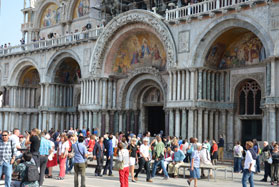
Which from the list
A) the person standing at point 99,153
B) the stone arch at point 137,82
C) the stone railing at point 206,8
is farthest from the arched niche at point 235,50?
the person standing at point 99,153

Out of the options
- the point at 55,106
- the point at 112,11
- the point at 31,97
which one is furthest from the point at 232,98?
the point at 31,97

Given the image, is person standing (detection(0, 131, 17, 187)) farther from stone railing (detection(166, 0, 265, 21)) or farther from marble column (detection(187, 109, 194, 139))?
stone railing (detection(166, 0, 265, 21))

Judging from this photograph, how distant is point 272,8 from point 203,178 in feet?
33.4

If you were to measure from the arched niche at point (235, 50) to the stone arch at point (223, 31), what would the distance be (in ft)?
1.14

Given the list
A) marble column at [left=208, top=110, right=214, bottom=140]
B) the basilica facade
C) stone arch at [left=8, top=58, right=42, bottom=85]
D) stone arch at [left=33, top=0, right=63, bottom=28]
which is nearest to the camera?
the basilica facade

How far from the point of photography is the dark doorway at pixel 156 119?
101 ft

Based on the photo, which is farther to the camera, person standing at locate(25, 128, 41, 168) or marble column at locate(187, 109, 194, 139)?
marble column at locate(187, 109, 194, 139)

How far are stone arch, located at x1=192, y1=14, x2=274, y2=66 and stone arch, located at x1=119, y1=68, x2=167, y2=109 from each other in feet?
13.1

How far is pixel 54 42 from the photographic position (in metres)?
35.4

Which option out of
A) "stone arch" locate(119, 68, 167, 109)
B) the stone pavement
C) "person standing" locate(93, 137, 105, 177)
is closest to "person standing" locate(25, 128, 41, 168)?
the stone pavement

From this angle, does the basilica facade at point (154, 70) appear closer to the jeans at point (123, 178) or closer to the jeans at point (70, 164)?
the jeans at point (70, 164)

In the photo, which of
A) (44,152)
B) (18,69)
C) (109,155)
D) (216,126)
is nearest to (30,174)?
(44,152)

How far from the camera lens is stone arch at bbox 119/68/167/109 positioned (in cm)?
2828

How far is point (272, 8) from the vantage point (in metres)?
21.4
